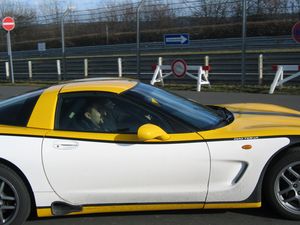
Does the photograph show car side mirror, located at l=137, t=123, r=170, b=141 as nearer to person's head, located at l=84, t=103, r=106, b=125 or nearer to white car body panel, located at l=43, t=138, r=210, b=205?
white car body panel, located at l=43, t=138, r=210, b=205

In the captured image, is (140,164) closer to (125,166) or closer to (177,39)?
(125,166)

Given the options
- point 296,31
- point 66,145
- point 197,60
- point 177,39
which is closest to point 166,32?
point 197,60

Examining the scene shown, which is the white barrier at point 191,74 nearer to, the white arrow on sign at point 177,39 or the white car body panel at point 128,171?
the white arrow on sign at point 177,39

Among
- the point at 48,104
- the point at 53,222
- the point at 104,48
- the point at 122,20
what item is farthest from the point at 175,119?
the point at 104,48

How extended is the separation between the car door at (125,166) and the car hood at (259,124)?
279 millimetres

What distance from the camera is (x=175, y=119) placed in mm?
4234

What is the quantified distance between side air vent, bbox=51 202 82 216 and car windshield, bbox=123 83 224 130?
3.55 ft

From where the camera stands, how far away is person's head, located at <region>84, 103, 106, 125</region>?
4.31 meters

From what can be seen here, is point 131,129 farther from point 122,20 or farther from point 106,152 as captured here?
point 122,20

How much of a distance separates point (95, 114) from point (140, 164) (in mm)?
638

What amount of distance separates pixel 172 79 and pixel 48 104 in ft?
45.0

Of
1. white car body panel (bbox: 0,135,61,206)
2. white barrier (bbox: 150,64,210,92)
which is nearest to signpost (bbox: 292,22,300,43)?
white barrier (bbox: 150,64,210,92)

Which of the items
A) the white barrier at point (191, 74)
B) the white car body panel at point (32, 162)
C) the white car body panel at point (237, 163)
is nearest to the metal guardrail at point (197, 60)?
the white barrier at point (191, 74)

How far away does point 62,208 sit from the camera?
13.8ft
